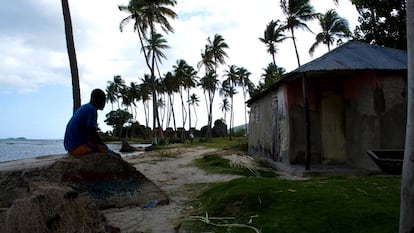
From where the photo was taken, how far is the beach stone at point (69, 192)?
3.64 meters

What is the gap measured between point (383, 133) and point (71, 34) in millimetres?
9394

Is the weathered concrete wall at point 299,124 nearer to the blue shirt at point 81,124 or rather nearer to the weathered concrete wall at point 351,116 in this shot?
the weathered concrete wall at point 351,116

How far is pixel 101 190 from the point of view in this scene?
629 cm

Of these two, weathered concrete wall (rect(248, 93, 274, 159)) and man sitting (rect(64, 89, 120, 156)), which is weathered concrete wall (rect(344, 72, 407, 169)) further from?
man sitting (rect(64, 89, 120, 156))

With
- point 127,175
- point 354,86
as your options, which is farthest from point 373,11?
point 127,175

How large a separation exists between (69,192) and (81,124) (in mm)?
1954

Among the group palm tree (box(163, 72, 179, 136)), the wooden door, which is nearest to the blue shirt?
the wooden door

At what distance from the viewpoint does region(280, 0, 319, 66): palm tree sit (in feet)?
99.5

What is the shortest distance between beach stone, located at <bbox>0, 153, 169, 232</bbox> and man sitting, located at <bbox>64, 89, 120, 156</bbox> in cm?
15

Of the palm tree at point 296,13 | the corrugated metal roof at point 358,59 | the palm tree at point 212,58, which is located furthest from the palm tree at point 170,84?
the corrugated metal roof at point 358,59

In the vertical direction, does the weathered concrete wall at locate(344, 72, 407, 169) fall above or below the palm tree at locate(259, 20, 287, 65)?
below

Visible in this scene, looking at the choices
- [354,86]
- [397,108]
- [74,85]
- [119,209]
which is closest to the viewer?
[119,209]

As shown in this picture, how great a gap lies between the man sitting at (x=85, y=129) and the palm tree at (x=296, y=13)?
27.7m

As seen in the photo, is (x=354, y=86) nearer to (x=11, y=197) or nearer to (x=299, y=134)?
(x=299, y=134)
